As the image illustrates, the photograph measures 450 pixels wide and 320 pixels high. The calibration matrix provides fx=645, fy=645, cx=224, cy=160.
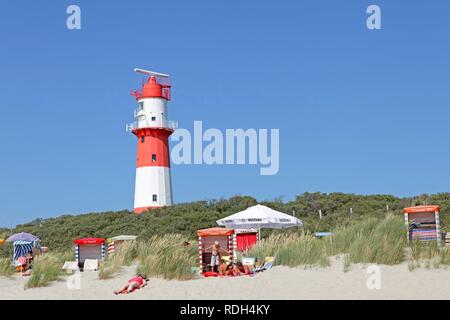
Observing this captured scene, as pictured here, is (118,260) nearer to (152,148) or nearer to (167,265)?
(167,265)

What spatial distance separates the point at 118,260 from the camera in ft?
51.8

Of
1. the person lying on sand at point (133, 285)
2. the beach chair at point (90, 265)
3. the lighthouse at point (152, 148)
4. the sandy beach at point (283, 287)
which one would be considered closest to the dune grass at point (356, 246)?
the sandy beach at point (283, 287)

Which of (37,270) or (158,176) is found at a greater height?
(158,176)

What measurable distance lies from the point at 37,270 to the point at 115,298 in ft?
9.58

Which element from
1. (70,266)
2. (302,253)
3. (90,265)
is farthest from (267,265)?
(70,266)

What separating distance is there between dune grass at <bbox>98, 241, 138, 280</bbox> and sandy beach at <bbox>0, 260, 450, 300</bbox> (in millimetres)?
337

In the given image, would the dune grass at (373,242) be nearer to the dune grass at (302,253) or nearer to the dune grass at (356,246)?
the dune grass at (356,246)

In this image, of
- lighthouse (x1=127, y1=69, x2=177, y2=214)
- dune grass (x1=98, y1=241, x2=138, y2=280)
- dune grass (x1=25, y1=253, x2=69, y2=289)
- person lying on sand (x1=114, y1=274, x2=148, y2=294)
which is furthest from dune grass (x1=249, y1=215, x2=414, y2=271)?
lighthouse (x1=127, y1=69, x2=177, y2=214)

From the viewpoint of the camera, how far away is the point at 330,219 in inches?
1218

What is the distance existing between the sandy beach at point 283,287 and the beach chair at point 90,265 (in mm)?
2249

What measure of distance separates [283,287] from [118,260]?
16.2 ft
